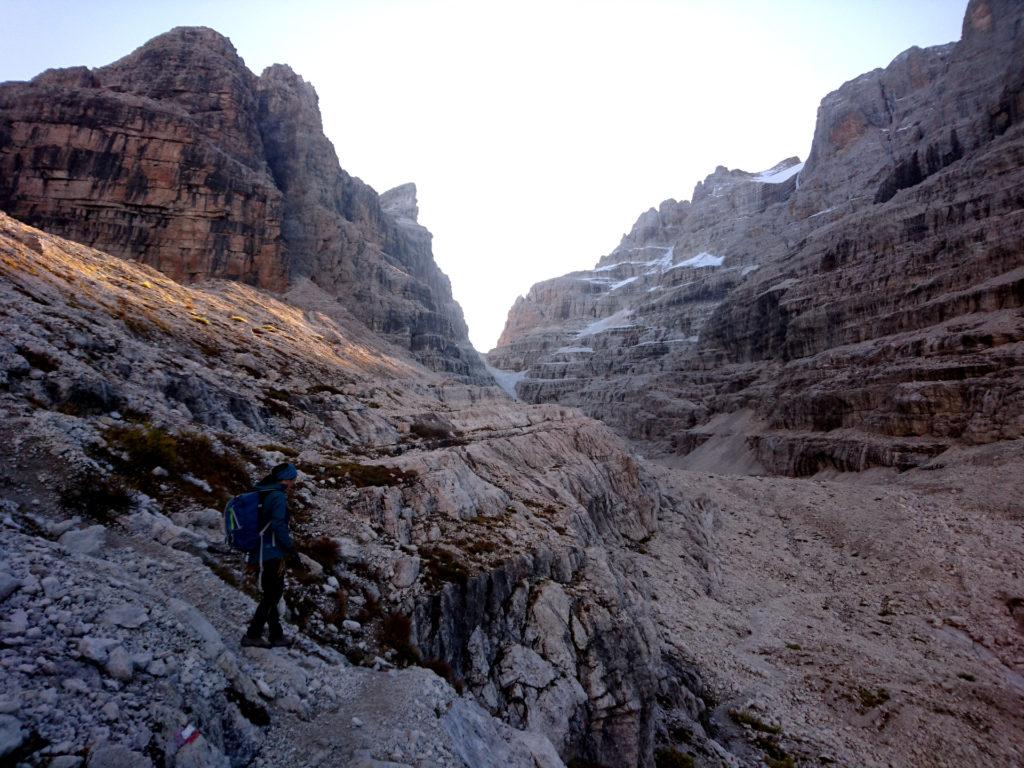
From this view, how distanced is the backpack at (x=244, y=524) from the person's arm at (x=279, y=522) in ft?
0.43

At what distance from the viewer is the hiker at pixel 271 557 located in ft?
28.1

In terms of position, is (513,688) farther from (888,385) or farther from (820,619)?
(888,385)

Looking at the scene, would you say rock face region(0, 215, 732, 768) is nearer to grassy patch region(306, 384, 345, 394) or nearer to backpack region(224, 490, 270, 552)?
backpack region(224, 490, 270, 552)

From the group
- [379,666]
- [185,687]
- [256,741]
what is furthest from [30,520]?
[379,666]

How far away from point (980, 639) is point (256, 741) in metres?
42.3

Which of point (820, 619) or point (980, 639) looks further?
point (820, 619)

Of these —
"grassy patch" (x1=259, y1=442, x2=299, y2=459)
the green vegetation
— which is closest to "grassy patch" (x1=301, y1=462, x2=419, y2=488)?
"grassy patch" (x1=259, y1=442, x2=299, y2=459)

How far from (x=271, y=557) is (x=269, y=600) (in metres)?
0.76

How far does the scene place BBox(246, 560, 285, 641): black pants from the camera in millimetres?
8555

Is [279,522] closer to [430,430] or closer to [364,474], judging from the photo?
[364,474]

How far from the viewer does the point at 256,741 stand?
6.68 m

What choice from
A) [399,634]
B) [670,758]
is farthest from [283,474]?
[670,758]

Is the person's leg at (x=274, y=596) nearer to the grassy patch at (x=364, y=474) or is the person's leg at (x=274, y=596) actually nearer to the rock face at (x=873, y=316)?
the grassy patch at (x=364, y=474)

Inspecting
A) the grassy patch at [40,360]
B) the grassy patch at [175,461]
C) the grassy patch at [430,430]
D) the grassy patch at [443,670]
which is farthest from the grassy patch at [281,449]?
the grassy patch at [430,430]
